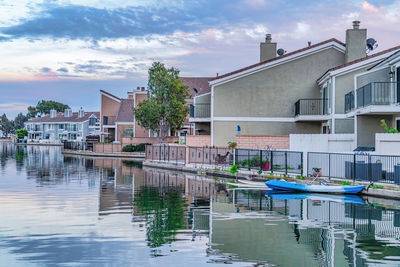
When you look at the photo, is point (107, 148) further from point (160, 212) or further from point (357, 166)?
point (160, 212)

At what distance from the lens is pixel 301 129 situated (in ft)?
136

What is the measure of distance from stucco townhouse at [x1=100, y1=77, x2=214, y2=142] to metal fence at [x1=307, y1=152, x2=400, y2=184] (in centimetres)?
3935

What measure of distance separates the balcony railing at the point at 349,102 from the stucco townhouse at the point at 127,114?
111ft

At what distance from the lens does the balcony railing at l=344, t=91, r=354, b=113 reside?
32925 millimetres

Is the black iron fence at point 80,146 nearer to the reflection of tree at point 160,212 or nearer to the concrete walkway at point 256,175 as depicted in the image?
the concrete walkway at point 256,175

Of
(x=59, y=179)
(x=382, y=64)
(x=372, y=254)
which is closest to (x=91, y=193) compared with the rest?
(x=59, y=179)

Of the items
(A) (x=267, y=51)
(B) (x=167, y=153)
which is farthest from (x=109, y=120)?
(A) (x=267, y=51)

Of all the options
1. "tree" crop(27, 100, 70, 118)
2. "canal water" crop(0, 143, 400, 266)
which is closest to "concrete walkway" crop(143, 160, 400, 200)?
"canal water" crop(0, 143, 400, 266)

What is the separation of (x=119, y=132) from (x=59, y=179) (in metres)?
45.3

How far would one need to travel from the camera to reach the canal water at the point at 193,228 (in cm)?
1236

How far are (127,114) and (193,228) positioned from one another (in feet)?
215

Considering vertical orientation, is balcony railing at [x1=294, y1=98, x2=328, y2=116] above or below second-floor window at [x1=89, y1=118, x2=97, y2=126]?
below

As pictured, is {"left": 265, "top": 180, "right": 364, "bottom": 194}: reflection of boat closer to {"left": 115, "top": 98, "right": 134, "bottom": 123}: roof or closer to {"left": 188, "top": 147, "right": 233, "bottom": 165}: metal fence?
{"left": 188, "top": 147, "right": 233, "bottom": 165}: metal fence

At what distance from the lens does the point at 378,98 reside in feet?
97.5
